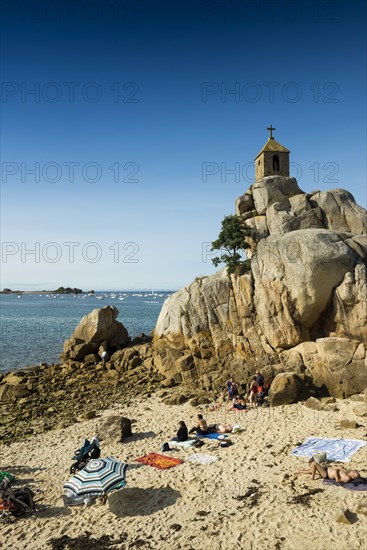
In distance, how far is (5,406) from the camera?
24797 millimetres

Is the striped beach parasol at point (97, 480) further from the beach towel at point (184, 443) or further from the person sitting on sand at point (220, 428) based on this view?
the person sitting on sand at point (220, 428)

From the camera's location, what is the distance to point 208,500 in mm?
12695

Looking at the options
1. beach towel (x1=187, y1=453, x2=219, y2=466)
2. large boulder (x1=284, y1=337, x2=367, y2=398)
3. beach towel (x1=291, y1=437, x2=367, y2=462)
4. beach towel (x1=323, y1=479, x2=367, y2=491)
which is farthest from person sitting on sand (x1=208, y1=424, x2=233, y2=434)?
large boulder (x1=284, y1=337, x2=367, y2=398)

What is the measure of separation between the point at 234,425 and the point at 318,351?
318 inches

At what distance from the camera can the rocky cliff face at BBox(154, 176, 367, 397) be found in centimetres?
2403

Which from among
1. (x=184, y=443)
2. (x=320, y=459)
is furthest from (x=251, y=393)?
(x=320, y=459)

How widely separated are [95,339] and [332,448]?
2529cm

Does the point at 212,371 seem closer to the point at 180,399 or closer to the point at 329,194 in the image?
the point at 180,399

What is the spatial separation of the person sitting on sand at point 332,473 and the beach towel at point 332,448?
5.64 ft

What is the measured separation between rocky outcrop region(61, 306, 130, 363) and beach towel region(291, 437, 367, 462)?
22.6m

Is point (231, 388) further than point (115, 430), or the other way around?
point (231, 388)

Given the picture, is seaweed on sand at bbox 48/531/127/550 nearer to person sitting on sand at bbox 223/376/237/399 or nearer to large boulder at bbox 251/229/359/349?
person sitting on sand at bbox 223/376/237/399

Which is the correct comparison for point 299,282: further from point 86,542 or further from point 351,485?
point 86,542

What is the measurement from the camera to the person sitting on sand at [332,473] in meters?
12.8
